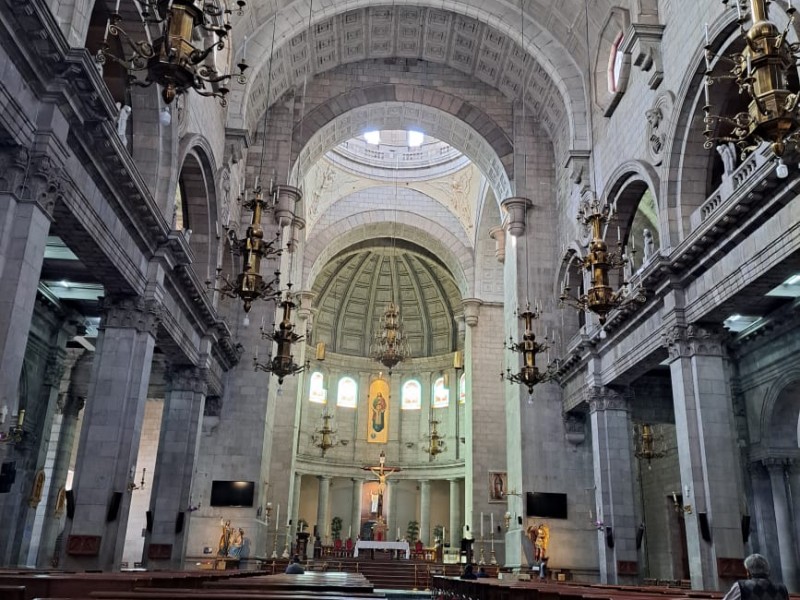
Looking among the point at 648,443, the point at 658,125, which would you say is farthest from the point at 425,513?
the point at 658,125

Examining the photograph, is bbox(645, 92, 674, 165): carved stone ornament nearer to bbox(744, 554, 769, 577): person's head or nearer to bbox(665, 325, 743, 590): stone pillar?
bbox(665, 325, 743, 590): stone pillar

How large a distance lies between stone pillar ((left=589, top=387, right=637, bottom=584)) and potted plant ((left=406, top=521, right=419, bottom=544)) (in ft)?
65.7

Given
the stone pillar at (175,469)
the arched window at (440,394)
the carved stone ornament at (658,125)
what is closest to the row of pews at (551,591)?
the stone pillar at (175,469)

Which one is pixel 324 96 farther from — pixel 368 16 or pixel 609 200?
pixel 609 200

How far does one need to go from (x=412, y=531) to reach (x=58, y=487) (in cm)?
2045

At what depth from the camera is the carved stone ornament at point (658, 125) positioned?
14023 mm

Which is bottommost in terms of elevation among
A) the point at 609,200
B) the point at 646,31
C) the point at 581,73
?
the point at 609,200

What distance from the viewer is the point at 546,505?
1923 centimetres

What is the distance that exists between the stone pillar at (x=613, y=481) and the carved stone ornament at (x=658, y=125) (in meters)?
5.82

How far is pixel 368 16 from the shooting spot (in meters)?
21.2

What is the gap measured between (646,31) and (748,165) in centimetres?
522

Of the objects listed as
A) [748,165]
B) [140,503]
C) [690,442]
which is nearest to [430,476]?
[140,503]

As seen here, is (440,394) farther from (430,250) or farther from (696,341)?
(696,341)

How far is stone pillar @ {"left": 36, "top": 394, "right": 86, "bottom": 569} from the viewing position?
18391 mm
